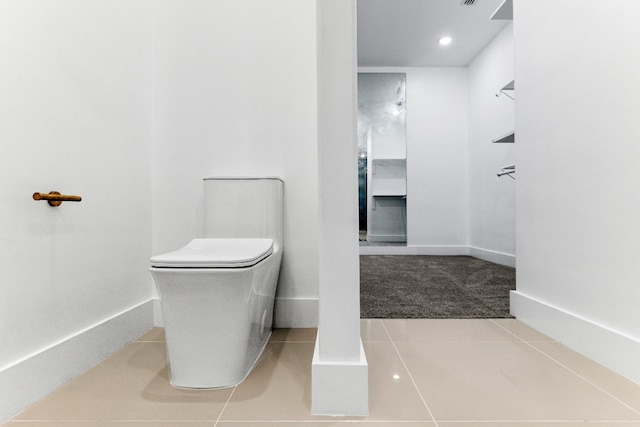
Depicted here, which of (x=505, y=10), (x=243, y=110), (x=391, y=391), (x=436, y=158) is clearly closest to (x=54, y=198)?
(x=243, y=110)

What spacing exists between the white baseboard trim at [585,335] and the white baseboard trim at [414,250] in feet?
8.57

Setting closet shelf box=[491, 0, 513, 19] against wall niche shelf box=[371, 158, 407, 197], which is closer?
closet shelf box=[491, 0, 513, 19]

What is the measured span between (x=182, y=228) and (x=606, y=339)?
1846 mm

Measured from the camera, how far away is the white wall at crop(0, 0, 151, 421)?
3.24 feet

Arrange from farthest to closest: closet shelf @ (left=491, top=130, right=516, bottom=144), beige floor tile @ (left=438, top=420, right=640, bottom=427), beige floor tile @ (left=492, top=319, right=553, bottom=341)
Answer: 1. closet shelf @ (left=491, top=130, right=516, bottom=144)
2. beige floor tile @ (left=492, top=319, right=553, bottom=341)
3. beige floor tile @ (left=438, top=420, right=640, bottom=427)

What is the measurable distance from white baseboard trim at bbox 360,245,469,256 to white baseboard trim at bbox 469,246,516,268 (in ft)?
0.51

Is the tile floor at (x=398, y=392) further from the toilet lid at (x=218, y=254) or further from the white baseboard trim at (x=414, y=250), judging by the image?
the white baseboard trim at (x=414, y=250)

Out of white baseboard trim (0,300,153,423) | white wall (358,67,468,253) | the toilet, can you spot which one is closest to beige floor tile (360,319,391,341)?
the toilet

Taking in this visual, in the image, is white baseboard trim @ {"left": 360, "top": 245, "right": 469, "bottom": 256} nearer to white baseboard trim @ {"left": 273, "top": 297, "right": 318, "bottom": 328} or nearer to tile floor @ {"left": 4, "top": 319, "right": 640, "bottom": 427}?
white baseboard trim @ {"left": 273, "top": 297, "right": 318, "bottom": 328}

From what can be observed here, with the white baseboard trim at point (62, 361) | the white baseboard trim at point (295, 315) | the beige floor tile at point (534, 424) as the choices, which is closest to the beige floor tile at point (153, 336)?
the white baseboard trim at point (62, 361)

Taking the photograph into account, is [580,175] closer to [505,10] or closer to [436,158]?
[505,10]

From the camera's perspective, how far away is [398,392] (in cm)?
106

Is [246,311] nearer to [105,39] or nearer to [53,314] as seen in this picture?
[53,314]

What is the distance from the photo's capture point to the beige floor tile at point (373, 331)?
1530mm
